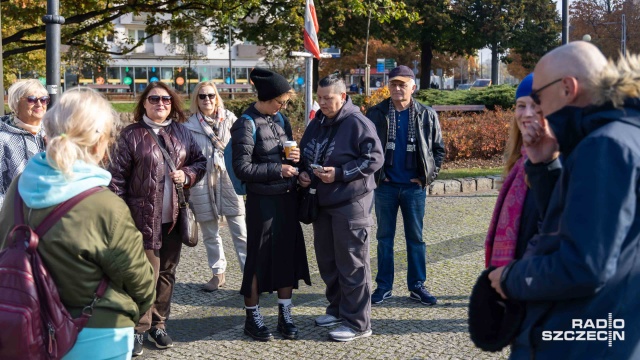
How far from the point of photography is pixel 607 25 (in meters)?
42.2

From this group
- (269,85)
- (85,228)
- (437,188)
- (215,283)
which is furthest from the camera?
(437,188)

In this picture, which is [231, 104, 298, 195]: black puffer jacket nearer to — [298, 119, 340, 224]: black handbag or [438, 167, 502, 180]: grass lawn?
[298, 119, 340, 224]: black handbag

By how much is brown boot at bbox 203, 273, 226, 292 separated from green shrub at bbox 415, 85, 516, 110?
623 inches

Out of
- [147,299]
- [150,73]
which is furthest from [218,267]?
[150,73]

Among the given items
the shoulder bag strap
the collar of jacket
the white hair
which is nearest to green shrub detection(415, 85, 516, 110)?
the shoulder bag strap

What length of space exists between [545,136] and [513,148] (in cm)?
89

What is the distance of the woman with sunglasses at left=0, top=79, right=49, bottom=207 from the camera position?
5020 millimetres

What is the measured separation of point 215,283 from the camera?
679 centimetres

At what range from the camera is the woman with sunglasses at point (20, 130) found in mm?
5020

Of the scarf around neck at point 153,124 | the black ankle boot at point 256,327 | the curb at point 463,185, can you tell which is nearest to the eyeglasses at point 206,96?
the scarf around neck at point 153,124

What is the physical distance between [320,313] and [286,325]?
0.64 metres

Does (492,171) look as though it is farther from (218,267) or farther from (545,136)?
(545,136)

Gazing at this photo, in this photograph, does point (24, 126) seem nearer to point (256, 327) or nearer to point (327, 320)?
point (256, 327)

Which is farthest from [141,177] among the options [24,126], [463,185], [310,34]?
[463,185]
